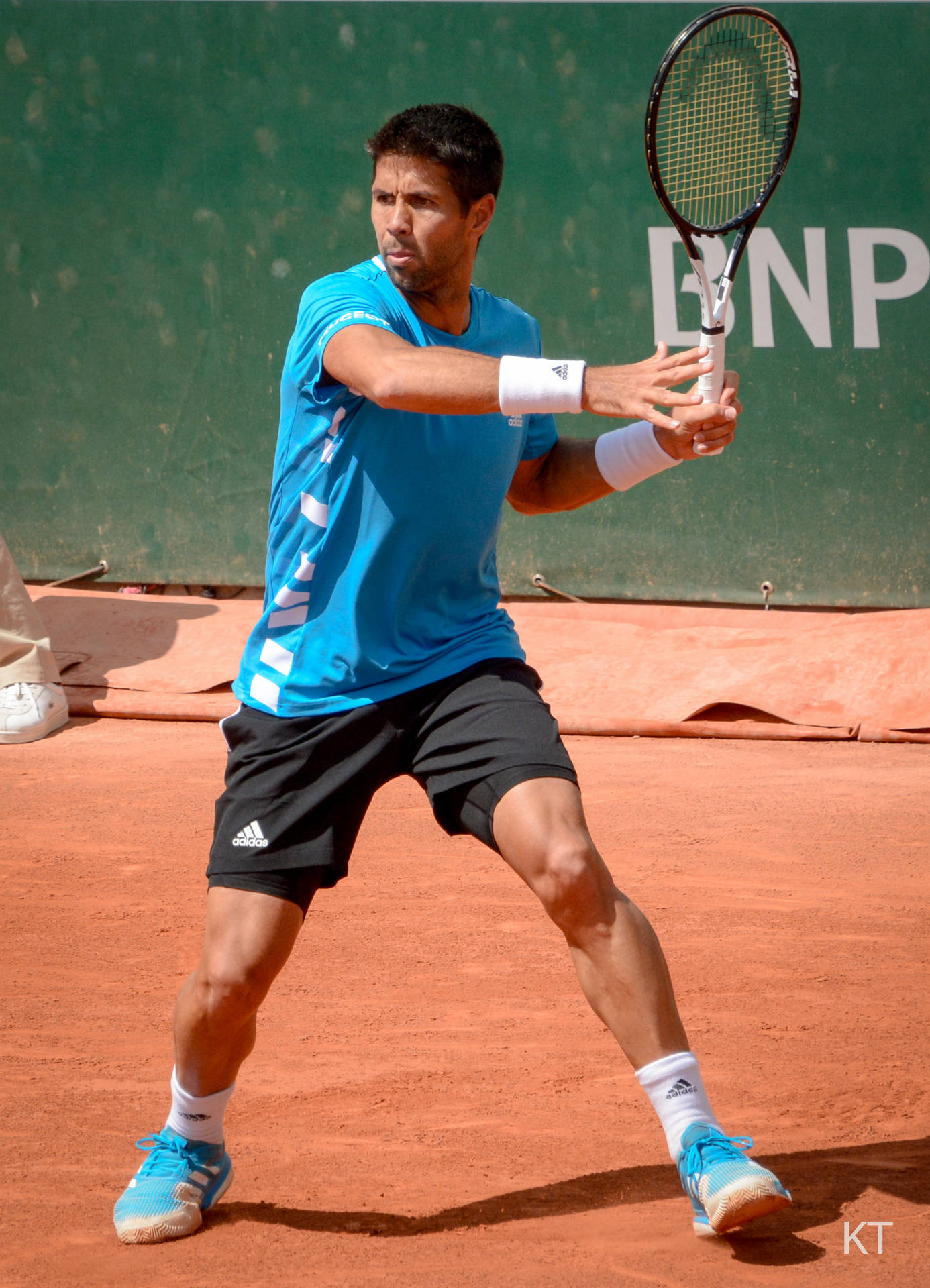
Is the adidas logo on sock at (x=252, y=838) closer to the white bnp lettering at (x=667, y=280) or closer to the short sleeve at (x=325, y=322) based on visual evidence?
the short sleeve at (x=325, y=322)

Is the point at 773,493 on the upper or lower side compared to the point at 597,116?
lower

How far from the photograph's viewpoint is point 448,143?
2393 millimetres

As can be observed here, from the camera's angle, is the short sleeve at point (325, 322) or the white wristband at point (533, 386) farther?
the short sleeve at point (325, 322)

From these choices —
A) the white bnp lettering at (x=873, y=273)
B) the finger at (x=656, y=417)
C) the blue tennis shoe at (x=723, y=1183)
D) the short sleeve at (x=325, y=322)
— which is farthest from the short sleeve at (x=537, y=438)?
the white bnp lettering at (x=873, y=273)

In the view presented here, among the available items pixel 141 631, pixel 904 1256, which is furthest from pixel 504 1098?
pixel 141 631

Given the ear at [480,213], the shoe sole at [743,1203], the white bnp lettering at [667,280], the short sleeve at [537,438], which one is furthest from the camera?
the white bnp lettering at [667,280]

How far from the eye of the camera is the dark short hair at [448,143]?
2393 millimetres

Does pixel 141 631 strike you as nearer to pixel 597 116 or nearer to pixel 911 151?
pixel 597 116

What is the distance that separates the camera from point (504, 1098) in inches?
111

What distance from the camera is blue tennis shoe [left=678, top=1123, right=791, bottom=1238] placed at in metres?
2.05

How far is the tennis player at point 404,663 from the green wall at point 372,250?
4.60 metres

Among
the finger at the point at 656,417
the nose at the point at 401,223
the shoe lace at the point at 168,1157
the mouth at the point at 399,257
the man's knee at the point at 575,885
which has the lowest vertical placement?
the shoe lace at the point at 168,1157

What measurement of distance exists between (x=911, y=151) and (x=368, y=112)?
2681 millimetres

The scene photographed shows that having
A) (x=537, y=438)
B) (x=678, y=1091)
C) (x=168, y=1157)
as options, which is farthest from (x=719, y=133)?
(x=168, y=1157)
